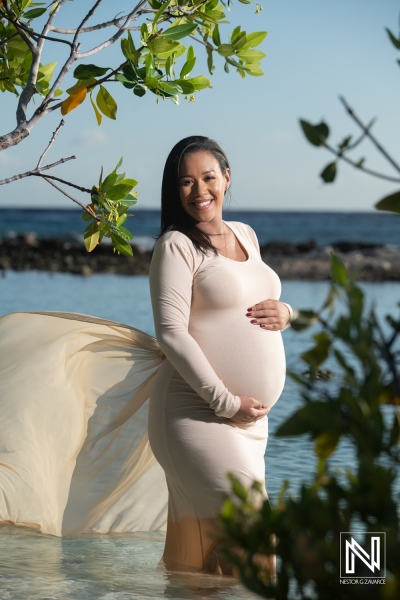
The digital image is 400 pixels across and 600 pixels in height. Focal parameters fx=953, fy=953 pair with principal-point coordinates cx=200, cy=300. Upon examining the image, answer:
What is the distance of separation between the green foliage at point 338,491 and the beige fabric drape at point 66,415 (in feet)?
8.68

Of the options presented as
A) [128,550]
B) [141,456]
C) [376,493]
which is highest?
[376,493]

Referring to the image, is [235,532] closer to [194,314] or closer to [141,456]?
[194,314]

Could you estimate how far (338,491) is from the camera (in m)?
1.28

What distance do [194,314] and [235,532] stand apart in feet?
6.49

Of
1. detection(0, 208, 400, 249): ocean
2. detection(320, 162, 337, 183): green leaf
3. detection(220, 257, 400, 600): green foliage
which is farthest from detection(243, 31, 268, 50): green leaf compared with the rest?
detection(0, 208, 400, 249): ocean

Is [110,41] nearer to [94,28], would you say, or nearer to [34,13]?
[94,28]

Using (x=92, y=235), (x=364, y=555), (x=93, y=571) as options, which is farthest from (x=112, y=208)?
(x=364, y=555)

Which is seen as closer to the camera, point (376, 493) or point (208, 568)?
point (376, 493)

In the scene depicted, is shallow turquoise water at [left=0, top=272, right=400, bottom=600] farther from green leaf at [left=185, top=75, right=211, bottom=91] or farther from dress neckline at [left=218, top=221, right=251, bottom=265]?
green leaf at [left=185, top=75, right=211, bottom=91]

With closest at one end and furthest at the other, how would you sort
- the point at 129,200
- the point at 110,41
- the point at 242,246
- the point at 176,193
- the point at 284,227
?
the point at 110,41
the point at 129,200
the point at 176,193
the point at 242,246
the point at 284,227

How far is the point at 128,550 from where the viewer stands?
160 inches

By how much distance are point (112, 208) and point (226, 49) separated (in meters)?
0.70

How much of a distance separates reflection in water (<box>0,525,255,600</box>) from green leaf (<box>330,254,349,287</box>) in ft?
7.73

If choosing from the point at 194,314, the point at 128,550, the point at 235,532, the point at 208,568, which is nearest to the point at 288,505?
the point at 235,532
